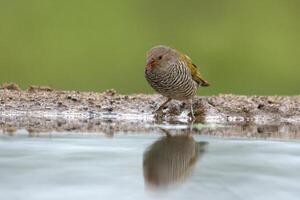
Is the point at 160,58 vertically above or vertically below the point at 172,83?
above

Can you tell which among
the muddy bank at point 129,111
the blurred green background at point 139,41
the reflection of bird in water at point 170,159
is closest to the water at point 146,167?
the reflection of bird in water at point 170,159

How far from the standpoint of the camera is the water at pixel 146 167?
20.6 feet

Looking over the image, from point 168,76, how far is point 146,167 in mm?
3080

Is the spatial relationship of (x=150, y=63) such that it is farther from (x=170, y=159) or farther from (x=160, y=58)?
(x=170, y=159)

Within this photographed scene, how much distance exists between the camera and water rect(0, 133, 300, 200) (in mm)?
6281

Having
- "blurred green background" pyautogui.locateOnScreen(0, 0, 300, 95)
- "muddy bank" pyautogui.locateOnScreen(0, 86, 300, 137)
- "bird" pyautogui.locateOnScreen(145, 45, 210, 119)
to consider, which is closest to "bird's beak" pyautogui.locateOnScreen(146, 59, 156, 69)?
"bird" pyautogui.locateOnScreen(145, 45, 210, 119)

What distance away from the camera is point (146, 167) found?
705 cm

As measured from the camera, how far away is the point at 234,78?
20.0 meters

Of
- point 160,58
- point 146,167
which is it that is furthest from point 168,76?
point 146,167

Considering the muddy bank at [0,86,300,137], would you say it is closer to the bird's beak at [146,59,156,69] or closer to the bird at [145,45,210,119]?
the bird at [145,45,210,119]

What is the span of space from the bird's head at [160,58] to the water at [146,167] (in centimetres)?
168

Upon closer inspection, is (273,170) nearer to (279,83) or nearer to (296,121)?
(296,121)

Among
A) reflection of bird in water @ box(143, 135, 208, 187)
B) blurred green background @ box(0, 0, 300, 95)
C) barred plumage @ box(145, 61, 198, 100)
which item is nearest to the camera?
reflection of bird in water @ box(143, 135, 208, 187)

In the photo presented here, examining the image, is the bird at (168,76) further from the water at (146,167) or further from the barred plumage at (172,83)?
the water at (146,167)
